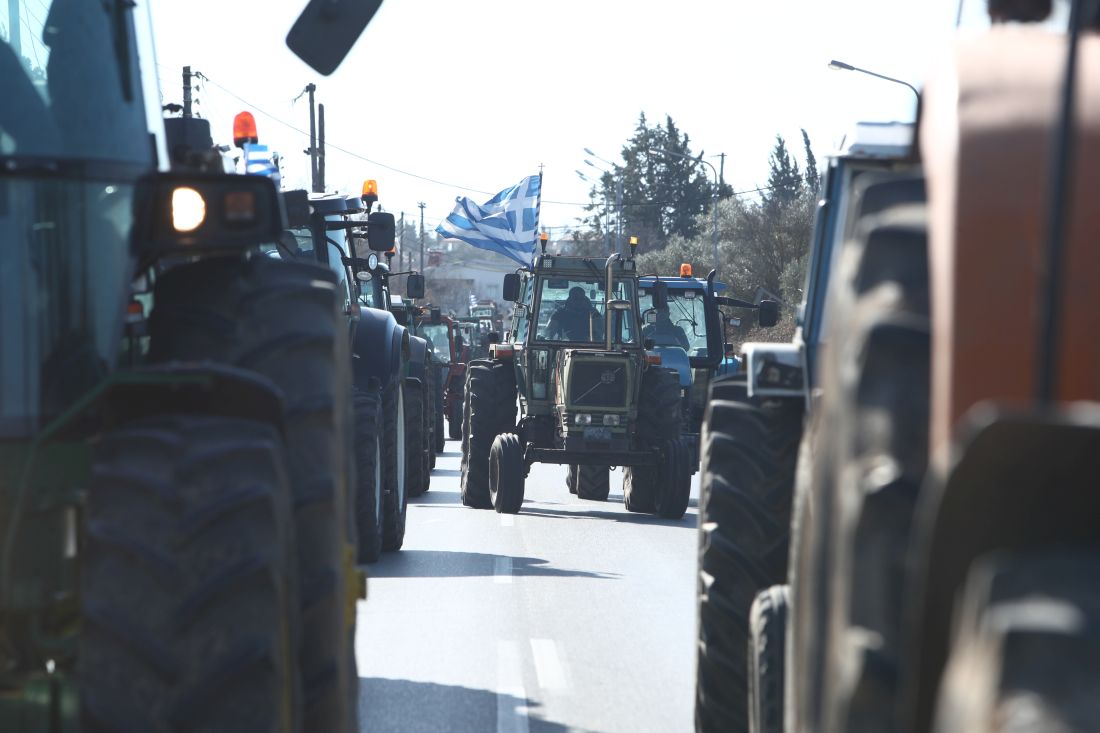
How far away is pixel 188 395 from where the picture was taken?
355 centimetres

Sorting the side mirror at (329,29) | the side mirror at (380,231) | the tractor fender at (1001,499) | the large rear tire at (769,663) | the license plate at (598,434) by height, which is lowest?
the license plate at (598,434)

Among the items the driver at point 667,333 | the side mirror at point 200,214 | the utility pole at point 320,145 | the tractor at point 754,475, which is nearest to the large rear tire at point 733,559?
the tractor at point 754,475

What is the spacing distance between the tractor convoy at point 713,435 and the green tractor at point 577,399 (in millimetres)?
10271

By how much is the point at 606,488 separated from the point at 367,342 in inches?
244

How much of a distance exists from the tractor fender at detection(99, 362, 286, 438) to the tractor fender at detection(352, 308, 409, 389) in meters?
8.29

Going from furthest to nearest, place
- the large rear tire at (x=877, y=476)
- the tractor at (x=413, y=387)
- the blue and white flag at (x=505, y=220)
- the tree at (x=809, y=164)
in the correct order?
the tree at (x=809, y=164), the blue and white flag at (x=505, y=220), the tractor at (x=413, y=387), the large rear tire at (x=877, y=476)

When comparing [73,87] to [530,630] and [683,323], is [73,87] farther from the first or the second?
[683,323]

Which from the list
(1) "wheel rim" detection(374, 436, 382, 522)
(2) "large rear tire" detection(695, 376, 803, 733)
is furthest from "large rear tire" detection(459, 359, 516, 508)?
(2) "large rear tire" detection(695, 376, 803, 733)

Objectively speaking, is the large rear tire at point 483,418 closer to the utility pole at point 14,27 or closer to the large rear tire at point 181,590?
the utility pole at point 14,27

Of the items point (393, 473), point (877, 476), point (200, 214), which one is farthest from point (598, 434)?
point (877, 476)

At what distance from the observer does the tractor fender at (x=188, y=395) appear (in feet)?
11.5

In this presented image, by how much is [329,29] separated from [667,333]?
1838cm

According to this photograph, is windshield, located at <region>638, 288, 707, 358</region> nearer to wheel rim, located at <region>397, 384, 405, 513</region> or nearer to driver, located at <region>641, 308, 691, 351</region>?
driver, located at <region>641, 308, 691, 351</region>

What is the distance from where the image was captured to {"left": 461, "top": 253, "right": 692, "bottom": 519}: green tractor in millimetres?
16094
